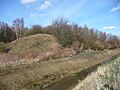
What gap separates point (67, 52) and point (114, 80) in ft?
116

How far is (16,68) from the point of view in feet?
87.0

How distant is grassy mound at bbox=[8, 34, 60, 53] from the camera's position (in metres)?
51.4

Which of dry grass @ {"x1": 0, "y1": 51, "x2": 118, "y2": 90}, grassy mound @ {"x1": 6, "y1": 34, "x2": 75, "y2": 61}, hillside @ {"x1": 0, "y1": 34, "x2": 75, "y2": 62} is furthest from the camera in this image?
grassy mound @ {"x1": 6, "y1": 34, "x2": 75, "y2": 61}

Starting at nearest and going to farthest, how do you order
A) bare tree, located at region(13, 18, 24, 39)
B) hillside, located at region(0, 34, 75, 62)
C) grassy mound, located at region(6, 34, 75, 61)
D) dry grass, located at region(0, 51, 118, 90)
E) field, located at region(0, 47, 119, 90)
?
1. dry grass, located at region(0, 51, 118, 90)
2. field, located at region(0, 47, 119, 90)
3. hillside, located at region(0, 34, 75, 62)
4. grassy mound, located at region(6, 34, 75, 61)
5. bare tree, located at region(13, 18, 24, 39)

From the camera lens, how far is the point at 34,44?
53.1 meters

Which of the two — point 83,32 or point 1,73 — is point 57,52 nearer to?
point 1,73

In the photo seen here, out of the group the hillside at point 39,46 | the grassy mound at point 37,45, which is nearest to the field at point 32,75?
the hillside at point 39,46

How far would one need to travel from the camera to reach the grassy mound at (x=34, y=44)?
51400mm

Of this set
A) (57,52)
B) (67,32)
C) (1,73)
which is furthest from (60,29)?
(1,73)

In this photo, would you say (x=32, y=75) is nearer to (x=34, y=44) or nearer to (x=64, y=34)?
(x=34, y=44)

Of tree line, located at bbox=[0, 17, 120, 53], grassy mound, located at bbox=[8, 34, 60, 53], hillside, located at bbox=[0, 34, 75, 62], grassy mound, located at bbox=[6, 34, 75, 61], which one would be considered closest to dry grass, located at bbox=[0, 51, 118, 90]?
hillside, located at bbox=[0, 34, 75, 62]

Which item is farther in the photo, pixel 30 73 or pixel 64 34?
pixel 64 34

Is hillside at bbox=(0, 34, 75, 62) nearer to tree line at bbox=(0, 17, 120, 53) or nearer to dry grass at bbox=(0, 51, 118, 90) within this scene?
tree line at bbox=(0, 17, 120, 53)

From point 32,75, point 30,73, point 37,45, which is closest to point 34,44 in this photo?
point 37,45
